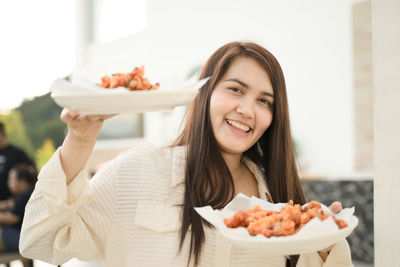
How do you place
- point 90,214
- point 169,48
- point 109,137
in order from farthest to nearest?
point 109,137 → point 169,48 → point 90,214

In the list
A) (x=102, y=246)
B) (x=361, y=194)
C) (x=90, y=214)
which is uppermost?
(x=90, y=214)

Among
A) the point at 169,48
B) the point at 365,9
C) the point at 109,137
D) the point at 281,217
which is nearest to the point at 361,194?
the point at 365,9

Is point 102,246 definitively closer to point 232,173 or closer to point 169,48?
point 232,173

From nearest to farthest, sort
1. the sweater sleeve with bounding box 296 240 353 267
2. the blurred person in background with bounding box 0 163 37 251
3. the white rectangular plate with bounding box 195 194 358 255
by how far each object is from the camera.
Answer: the white rectangular plate with bounding box 195 194 358 255
the sweater sleeve with bounding box 296 240 353 267
the blurred person in background with bounding box 0 163 37 251

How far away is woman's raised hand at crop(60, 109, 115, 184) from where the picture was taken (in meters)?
1.02

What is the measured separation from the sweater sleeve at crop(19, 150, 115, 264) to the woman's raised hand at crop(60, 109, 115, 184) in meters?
0.02

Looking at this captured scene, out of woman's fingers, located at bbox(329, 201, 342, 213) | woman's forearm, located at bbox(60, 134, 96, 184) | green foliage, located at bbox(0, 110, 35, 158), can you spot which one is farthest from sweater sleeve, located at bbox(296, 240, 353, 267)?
green foliage, located at bbox(0, 110, 35, 158)

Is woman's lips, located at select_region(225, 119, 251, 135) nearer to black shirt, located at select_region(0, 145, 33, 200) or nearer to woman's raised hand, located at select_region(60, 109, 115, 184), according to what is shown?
woman's raised hand, located at select_region(60, 109, 115, 184)

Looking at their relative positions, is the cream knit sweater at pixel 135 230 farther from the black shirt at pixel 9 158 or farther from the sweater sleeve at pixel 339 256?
the black shirt at pixel 9 158

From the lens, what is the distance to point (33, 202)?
1.09m

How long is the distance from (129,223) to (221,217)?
410mm

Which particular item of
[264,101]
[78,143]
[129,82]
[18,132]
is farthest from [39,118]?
[129,82]

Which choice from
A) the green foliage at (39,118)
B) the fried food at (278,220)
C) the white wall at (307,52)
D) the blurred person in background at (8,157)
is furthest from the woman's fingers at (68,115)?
the green foliage at (39,118)

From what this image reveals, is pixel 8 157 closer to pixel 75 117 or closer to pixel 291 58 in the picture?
pixel 291 58
